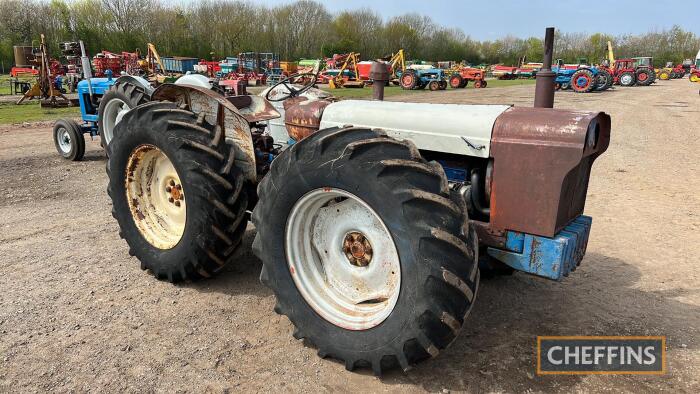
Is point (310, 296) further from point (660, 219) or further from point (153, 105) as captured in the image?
point (660, 219)

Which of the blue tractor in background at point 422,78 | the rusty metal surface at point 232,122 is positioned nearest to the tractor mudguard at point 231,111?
the rusty metal surface at point 232,122

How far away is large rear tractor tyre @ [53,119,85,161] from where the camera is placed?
8281 mm

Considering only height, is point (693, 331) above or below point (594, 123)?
below

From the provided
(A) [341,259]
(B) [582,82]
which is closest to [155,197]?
(A) [341,259]

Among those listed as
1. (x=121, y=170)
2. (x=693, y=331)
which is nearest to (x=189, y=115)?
(x=121, y=170)

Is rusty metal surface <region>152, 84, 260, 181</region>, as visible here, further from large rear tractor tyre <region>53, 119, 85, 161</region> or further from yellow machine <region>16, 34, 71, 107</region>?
yellow machine <region>16, 34, 71, 107</region>

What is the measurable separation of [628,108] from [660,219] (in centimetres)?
1565

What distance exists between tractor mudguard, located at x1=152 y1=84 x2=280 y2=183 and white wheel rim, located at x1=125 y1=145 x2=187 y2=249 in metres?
0.51

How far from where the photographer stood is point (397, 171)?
7.71 feet

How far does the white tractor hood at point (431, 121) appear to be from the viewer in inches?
109

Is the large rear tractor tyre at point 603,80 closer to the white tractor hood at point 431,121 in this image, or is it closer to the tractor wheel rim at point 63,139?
the tractor wheel rim at point 63,139

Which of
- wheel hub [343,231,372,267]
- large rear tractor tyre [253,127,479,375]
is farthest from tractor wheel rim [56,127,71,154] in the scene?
wheel hub [343,231,372,267]

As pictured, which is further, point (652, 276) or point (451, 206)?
point (652, 276)

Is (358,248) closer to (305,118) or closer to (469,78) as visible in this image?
(305,118)
